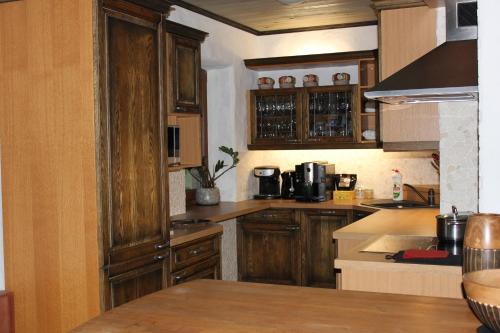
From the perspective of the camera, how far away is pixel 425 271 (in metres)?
3.09

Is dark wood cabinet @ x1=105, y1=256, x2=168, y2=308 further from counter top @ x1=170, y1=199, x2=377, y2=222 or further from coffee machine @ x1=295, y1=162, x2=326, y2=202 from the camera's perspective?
coffee machine @ x1=295, y1=162, x2=326, y2=202

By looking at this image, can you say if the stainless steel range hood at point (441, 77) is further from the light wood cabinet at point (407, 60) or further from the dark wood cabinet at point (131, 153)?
the dark wood cabinet at point (131, 153)

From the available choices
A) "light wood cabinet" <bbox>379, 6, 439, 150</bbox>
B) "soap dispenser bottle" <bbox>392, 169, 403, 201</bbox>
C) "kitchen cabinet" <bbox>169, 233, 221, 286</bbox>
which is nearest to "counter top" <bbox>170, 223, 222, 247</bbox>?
"kitchen cabinet" <bbox>169, 233, 221, 286</bbox>

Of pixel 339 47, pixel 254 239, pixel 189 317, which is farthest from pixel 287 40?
pixel 189 317

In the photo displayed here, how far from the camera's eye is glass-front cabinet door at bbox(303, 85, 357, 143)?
6.39 metres

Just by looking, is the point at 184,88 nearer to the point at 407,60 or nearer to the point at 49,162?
the point at 49,162

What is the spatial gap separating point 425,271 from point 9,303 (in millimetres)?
2588

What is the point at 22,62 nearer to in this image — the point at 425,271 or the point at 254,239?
the point at 425,271

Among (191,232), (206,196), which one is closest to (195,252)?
(191,232)

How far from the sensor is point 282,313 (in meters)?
2.23

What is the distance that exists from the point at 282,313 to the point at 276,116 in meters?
4.60

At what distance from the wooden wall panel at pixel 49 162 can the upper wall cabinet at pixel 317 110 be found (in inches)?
124

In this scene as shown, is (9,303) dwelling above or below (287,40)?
below

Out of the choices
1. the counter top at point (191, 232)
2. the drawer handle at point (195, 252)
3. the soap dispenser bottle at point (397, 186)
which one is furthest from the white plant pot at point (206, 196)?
the soap dispenser bottle at point (397, 186)
